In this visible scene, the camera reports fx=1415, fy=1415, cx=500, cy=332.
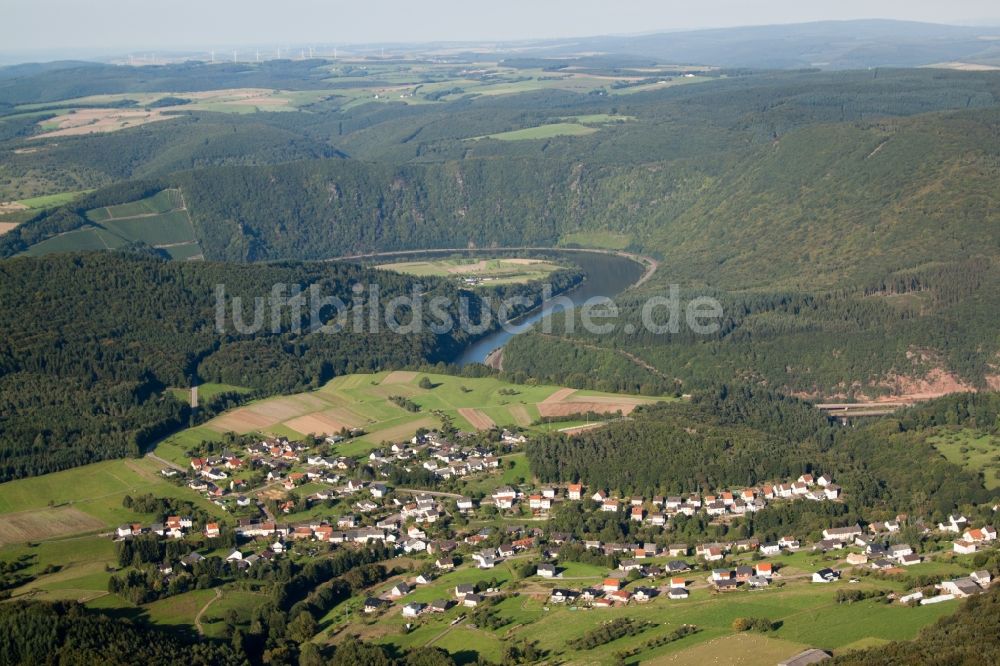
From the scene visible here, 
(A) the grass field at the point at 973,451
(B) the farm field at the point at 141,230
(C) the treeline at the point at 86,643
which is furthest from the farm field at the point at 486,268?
(C) the treeline at the point at 86,643

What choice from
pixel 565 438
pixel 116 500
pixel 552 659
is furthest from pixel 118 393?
pixel 552 659

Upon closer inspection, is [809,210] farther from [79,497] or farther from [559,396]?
[79,497]

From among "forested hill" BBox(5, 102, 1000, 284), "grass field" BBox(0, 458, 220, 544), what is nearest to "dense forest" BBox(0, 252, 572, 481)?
"grass field" BBox(0, 458, 220, 544)

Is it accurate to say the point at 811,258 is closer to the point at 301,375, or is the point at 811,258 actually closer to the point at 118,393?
the point at 301,375

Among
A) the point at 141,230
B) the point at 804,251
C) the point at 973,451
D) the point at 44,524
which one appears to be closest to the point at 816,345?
the point at 973,451

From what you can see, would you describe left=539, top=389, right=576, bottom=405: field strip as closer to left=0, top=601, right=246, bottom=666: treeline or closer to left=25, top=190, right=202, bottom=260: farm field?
left=0, top=601, right=246, bottom=666: treeline

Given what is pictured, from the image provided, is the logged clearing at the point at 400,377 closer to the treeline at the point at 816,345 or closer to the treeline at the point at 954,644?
the treeline at the point at 816,345
